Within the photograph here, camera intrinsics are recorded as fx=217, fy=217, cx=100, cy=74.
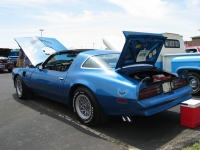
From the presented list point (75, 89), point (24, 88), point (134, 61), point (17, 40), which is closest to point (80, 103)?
point (75, 89)

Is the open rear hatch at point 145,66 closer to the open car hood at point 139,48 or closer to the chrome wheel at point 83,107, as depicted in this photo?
the open car hood at point 139,48

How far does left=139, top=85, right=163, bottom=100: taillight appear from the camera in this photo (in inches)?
125

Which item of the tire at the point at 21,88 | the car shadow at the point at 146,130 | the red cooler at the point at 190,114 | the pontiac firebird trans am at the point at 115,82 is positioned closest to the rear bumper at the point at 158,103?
the pontiac firebird trans am at the point at 115,82

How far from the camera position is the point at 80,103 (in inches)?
157

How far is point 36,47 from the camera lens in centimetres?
662

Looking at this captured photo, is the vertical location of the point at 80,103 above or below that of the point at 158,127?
above

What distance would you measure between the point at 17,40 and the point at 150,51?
4.38 metres

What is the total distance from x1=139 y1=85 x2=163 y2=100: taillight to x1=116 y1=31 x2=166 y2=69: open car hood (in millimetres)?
683

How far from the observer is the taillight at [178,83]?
381 centimetres

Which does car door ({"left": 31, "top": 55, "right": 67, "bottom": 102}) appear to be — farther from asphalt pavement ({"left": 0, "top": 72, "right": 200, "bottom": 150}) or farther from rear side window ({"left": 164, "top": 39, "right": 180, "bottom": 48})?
rear side window ({"left": 164, "top": 39, "right": 180, "bottom": 48})

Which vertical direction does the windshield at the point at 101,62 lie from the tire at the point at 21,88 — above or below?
above

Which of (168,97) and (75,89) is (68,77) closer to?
(75,89)

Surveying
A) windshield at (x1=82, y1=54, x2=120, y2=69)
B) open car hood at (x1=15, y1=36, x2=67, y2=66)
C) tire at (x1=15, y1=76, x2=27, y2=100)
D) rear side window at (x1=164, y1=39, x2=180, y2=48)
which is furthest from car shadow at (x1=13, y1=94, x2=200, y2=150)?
rear side window at (x1=164, y1=39, x2=180, y2=48)

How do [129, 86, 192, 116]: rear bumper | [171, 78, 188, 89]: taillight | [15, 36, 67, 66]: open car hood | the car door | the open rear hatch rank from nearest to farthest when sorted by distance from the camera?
[129, 86, 192, 116]: rear bumper → the open rear hatch → [171, 78, 188, 89]: taillight → the car door → [15, 36, 67, 66]: open car hood
